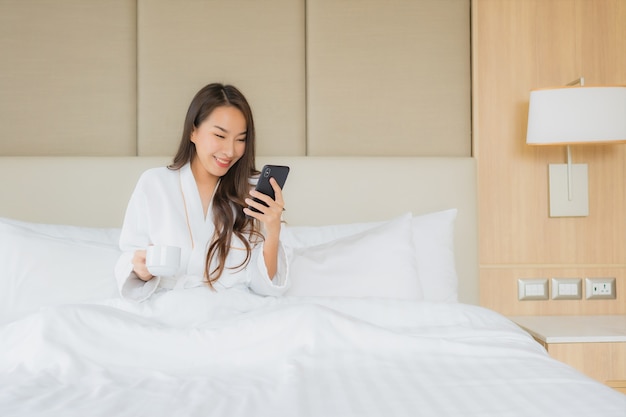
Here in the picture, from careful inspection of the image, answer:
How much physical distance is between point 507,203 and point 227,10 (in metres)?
1.41

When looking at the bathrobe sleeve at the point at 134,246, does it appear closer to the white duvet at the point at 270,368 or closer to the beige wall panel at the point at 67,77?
the white duvet at the point at 270,368

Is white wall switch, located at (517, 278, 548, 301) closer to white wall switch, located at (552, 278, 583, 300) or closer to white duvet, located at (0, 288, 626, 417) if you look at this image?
white wall switch, located at (552, 278, 583, 300)

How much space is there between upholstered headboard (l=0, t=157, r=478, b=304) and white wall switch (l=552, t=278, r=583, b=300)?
355 mm

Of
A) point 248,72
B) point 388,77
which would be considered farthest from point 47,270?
point 388,77

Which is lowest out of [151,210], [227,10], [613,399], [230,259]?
[613,399]

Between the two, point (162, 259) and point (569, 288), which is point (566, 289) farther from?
point (162, 259)

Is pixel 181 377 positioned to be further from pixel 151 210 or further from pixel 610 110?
pixel 610 110

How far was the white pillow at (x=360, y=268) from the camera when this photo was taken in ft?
7.22

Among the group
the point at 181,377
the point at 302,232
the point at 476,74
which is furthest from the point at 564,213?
the point at 181,377

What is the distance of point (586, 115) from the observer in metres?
2.45

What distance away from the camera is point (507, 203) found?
2723 mm

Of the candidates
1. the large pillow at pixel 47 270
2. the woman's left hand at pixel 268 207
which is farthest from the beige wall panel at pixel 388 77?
the large pillow at pixel 47 270

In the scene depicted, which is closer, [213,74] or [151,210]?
[151,210]

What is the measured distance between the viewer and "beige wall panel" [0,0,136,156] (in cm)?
261
